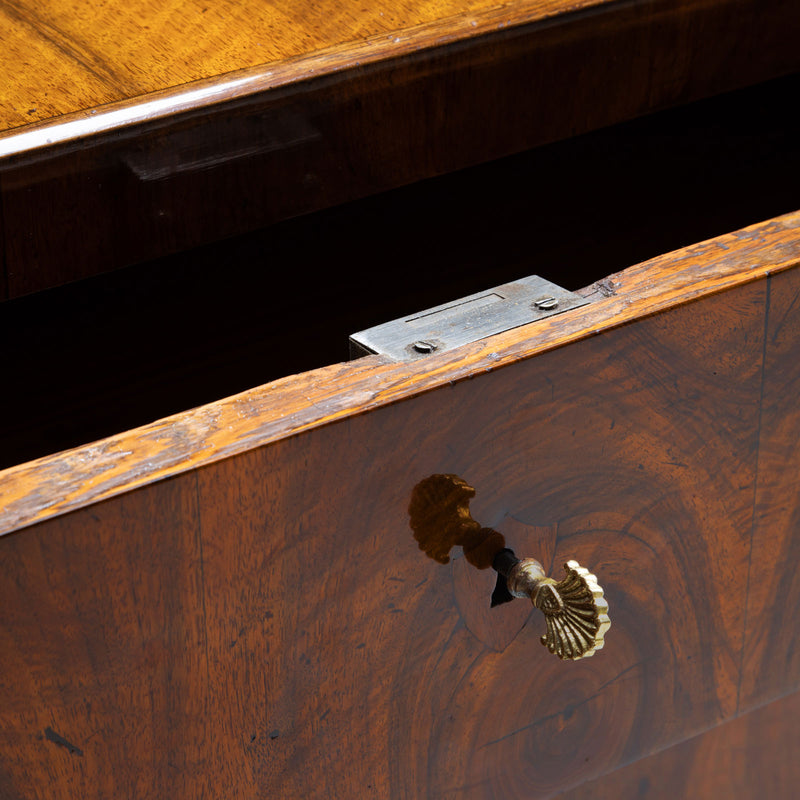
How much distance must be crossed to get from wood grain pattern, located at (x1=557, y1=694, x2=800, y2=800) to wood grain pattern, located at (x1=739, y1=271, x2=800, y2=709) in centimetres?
10

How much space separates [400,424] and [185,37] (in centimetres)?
34

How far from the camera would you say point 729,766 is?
2.59 feet

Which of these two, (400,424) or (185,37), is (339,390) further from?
(185,37)

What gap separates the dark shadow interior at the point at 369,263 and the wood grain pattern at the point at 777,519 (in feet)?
0.80

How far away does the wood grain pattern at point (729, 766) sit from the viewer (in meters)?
0.74

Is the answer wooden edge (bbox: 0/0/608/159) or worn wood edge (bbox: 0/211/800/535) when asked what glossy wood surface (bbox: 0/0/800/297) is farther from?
worn wood edge (bbox: 0/211/800/535)

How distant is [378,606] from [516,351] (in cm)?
12

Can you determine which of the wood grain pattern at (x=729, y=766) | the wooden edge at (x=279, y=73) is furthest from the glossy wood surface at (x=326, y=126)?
the wood grain pattern at (x=729, y=766)

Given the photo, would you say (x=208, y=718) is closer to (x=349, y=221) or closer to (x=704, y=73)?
(x=349, y=221)

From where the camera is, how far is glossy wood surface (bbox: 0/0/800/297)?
0.60 meters

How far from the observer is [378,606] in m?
0.48

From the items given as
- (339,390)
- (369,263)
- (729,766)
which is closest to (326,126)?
(369,263)

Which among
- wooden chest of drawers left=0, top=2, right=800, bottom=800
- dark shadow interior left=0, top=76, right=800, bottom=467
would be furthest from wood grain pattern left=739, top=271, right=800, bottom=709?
dark shadow interior left=0, top=76, right=800, bottom=467

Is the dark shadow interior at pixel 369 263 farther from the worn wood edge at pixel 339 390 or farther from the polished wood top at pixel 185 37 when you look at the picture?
the worn wood edge at pixel 339 390
